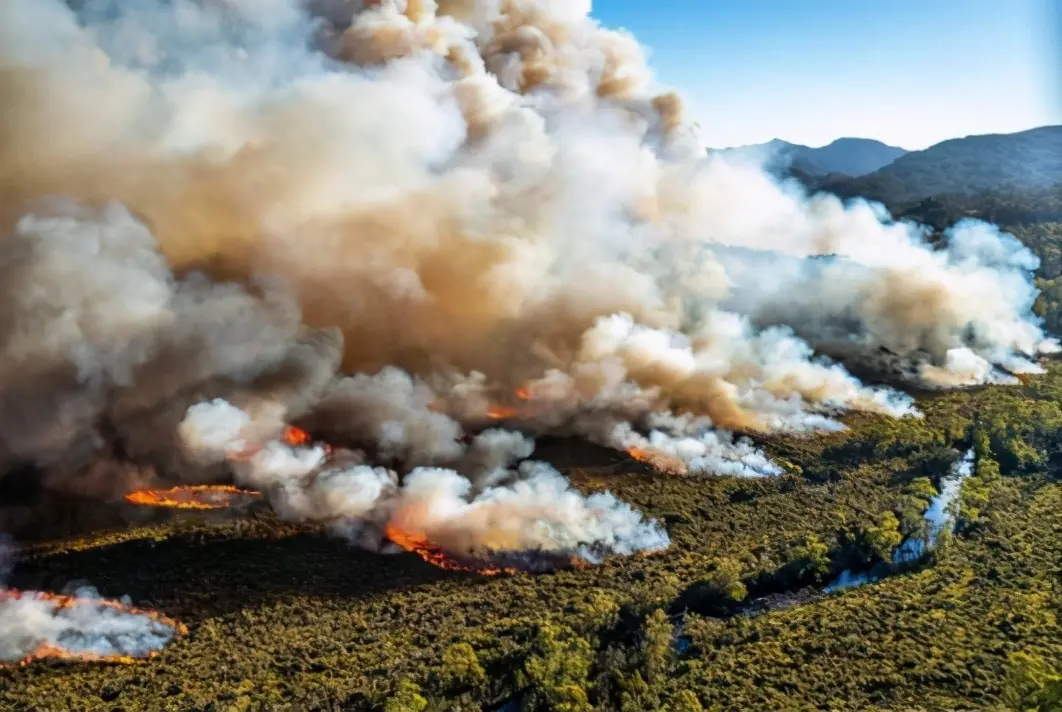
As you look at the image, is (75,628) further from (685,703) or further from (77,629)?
(685,703)

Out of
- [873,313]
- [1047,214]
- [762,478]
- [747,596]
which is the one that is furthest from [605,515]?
[1047,214]

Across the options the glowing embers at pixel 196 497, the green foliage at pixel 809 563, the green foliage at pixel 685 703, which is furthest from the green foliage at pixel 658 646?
the glowing embers at pixel 196 497

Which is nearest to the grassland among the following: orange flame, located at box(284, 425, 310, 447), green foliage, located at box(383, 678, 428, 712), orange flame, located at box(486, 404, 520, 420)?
green foliage, located at box(383, 678, 428, 712)

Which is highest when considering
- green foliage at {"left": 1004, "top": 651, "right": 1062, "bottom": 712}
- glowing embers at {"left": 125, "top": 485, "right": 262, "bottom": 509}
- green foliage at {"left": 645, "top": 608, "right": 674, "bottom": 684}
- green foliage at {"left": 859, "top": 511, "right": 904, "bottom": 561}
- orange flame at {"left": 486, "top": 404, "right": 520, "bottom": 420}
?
orange flame at {"left": 486, "top": 404, "right": 520, "bottom": 420}

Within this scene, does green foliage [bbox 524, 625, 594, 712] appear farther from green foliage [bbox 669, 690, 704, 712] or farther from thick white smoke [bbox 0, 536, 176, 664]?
thick white smoke [bbox 0, 536, 176, 664]

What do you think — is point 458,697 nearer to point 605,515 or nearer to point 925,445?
point 605,515

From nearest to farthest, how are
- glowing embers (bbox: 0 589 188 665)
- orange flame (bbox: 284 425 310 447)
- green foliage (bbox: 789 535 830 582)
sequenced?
glowing embers (bbox: 0 589 188 665), green foliage (bbox: 789 535 830 582), orange flame (bbox: 284 425 310 447)
